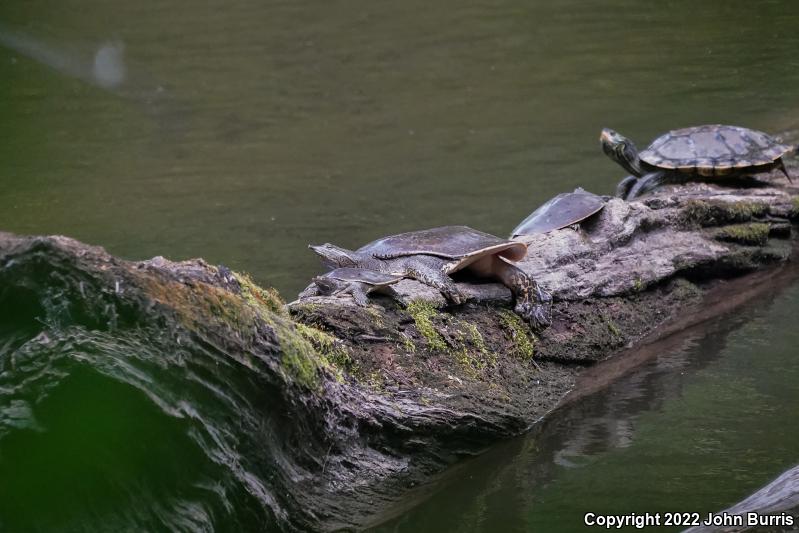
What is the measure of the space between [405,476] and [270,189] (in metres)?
5.47

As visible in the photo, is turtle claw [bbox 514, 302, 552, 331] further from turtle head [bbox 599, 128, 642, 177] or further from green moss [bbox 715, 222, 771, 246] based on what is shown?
turtle head [bbox 599, 128, 642, 177]

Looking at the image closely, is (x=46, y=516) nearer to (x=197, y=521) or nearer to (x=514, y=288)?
(x=197, y=521)

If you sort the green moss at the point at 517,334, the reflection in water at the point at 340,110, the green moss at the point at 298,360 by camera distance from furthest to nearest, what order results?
1. the reflection in water at the point at 340,110
2. the green moss at the point at 517,334
3. the green moss at the point at 298,360

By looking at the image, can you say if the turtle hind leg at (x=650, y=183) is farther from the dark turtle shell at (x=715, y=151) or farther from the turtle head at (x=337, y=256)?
Answer: the turtle head at (x=337, y=256)

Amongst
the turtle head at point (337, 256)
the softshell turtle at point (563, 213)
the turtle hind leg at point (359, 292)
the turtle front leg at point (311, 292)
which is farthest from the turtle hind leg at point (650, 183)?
the turtle hind leg at point (359, 292)

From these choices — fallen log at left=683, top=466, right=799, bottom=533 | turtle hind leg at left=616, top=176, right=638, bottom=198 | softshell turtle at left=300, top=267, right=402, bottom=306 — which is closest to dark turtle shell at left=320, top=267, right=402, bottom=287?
softshell turtle at left=300, top=267, right=402, bottom=306

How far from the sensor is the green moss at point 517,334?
4.59 meters

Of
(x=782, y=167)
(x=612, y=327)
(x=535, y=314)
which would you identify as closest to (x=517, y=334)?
(x=535, y=314)

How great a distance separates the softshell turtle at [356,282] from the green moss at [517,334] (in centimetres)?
59

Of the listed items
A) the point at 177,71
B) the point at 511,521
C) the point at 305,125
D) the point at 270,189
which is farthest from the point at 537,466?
the point at 177,71

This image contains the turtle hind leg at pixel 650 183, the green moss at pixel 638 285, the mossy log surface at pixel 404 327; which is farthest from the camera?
the turtle hind leg at pixel 650 183

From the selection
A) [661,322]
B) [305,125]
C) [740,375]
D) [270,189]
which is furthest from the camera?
[305,125]

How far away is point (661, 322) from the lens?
530 cm

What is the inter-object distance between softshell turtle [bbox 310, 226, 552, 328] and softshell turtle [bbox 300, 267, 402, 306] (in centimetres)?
13
